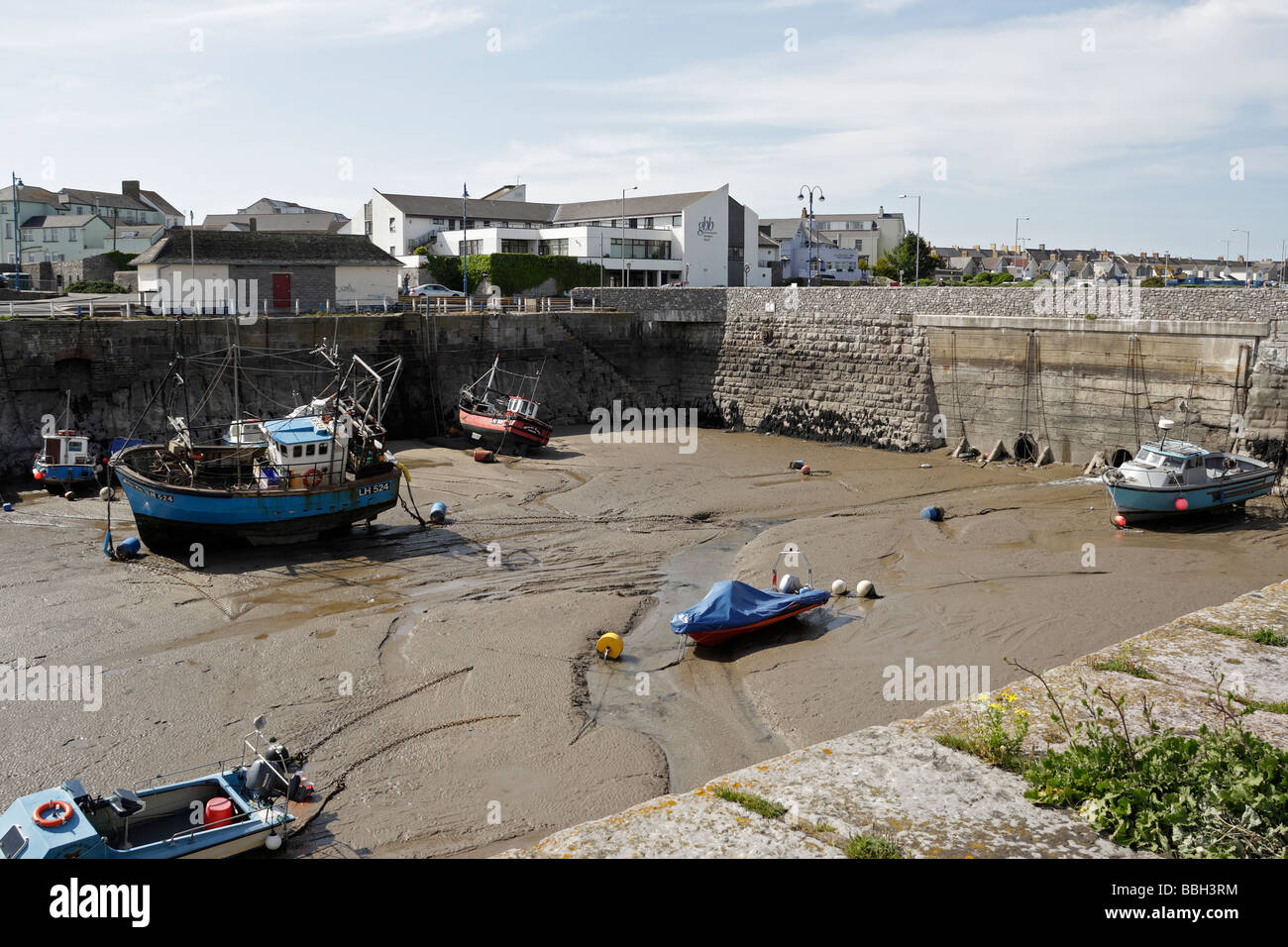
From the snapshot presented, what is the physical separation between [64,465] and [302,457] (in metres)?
6.89

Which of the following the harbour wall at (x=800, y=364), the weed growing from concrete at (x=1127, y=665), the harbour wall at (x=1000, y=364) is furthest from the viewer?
the harbour wall at (x=800, y=364)

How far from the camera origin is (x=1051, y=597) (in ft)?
49.3

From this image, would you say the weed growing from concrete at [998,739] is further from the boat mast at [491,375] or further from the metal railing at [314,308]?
the metal railing at [314,308]

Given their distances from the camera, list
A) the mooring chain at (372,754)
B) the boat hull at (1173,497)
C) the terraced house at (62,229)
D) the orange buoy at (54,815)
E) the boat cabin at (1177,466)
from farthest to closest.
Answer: the terraced house at (62,229), the boat cabin at (1177,466), the boat hull at (1173,497), the mooring chain at (372,754), the orange buoy at (54,815)

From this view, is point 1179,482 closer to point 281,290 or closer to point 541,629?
point 541,629

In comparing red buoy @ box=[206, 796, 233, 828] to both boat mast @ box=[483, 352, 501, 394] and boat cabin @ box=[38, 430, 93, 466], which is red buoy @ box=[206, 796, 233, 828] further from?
boat mast @ box=[483, 352, 501, 394]

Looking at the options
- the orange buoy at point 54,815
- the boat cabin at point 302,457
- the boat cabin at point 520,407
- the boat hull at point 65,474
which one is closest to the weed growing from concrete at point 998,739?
the orange buoy at point 54,815

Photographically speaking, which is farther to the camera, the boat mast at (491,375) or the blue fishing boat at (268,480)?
the boat mast at (491,375)

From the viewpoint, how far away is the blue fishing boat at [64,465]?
72.2 ft

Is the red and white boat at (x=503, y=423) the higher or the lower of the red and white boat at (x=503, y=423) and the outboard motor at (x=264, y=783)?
the higher

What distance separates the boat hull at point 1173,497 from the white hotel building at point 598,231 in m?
35.0

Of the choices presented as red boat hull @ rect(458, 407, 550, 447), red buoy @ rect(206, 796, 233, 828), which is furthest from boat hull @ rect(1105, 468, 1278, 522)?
red buoy @ rect(206, 796, 233, 828)

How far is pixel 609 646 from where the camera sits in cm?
1325

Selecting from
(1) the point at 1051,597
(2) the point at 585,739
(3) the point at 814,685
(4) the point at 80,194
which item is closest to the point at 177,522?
(2) the point at 585,739
